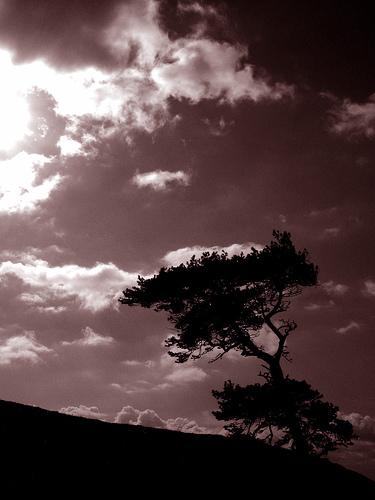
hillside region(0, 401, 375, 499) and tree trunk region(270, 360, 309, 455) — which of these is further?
tree trunk region(270, 360, 309, 455)

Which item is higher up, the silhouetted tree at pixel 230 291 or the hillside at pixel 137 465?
the silhouetted tree at pixel 230 291

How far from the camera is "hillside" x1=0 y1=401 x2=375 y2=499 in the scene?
373 inches

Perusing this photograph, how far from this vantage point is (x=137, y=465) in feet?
36.4

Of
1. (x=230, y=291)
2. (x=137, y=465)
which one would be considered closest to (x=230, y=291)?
(x=230, y=291)

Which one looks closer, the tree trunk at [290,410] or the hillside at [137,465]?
the hillside at [137,465]

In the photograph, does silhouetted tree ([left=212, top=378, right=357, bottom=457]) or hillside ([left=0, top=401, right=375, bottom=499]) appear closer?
hillside ([left=0, top=401, right=375, bottom=499])

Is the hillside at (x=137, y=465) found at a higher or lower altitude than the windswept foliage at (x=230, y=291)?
lower

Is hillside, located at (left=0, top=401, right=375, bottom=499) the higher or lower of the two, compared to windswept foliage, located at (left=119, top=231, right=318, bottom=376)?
lower

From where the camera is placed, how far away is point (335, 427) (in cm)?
2138

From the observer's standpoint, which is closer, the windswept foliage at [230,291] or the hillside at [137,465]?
the hillside at [137,465]

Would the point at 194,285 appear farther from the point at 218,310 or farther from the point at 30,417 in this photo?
the point at 30,417

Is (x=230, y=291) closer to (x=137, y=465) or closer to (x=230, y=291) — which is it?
(x=230, y=291)

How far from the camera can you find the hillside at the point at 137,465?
948 cm

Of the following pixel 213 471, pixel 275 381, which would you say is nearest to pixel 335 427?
pixel 275 381
